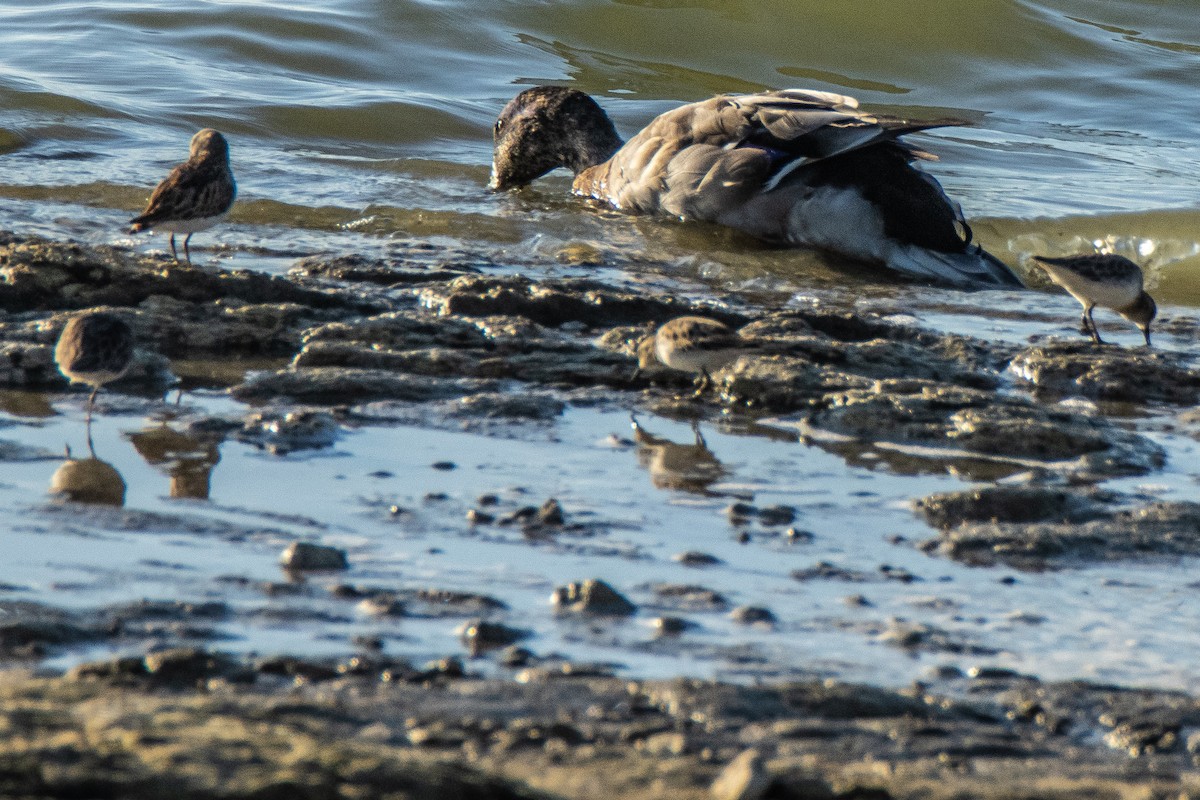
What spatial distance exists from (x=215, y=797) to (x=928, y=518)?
7.86ft

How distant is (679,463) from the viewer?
4.76 m

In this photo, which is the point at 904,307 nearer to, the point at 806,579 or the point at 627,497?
the point at 627,497

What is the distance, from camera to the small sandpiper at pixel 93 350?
15.7 ft

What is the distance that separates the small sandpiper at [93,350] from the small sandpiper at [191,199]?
1.82 m

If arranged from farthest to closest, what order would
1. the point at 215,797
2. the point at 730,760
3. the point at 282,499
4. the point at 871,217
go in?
the point at 871,217 → the point at 282,499 → the point at 730,760 → the point at 215,797

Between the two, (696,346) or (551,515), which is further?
(696,346)

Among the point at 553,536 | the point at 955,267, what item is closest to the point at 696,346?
the point at 553,536

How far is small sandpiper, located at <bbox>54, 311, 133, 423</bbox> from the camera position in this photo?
15.7 ft

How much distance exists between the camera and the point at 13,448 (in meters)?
4.51

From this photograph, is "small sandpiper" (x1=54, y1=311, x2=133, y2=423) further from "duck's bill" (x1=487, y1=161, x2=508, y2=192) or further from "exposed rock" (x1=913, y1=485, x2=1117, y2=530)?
"duck's bill" (x1=487, y1=161, x2=508, y2=192)

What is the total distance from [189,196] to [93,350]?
2.08 meters

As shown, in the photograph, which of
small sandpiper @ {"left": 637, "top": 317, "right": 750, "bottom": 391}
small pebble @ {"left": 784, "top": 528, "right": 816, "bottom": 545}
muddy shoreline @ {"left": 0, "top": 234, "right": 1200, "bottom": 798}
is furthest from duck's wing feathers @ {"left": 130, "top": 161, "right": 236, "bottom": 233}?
small pebble @ {"left": 784, "top": 528, "right": 816, "bottom": 545}

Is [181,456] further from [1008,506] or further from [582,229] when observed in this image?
[582,229]

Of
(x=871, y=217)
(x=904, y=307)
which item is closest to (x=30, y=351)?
(x=904, y=307)
